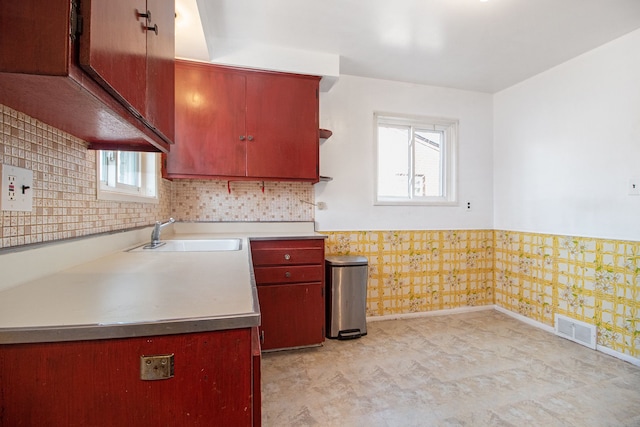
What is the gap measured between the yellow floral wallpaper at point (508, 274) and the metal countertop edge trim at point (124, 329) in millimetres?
2324

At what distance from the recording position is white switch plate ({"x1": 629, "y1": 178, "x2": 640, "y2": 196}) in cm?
219

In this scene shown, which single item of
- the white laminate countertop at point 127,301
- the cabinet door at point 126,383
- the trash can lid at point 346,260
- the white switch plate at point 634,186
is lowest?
the trash can lid at point 346,260

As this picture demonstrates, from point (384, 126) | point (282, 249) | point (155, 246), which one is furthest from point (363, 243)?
point (155, 246)

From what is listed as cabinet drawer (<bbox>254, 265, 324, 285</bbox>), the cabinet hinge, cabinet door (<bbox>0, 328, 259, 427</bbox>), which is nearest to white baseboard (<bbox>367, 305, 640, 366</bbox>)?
cabinet drawer (<bbox>254, 265, 324, 285</bbox>)

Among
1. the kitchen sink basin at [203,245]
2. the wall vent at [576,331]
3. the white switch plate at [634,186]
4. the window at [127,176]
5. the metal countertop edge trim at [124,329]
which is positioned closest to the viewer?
the metal countertop edge trim at [124,329]

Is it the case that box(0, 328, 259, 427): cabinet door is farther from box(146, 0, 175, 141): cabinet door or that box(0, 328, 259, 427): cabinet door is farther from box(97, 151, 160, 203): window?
box(97, 151, 160, 203): window

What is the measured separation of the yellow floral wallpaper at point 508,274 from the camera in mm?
2305

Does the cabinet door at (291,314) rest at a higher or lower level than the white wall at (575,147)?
lower

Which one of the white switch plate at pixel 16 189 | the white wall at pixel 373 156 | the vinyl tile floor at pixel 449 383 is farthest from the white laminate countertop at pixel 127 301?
the white wall at pixel 373 156

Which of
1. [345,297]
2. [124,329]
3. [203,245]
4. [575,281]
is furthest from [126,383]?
[575,281]

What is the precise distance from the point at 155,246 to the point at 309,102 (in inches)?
64.6

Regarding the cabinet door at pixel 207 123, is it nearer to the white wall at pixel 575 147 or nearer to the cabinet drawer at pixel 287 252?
the cabinet drawer at pixel 287 252

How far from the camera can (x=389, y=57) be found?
104 inches

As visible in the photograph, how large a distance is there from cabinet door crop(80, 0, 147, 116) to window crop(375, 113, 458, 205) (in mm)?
2455
